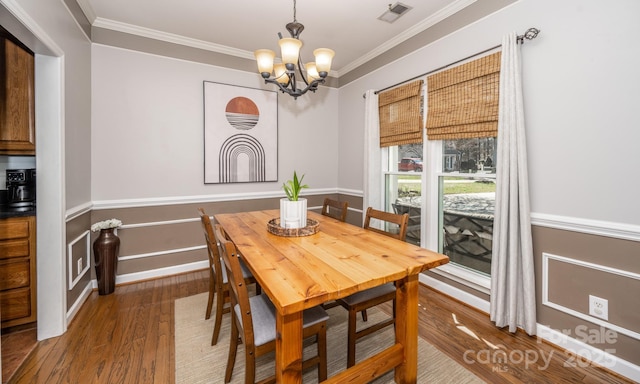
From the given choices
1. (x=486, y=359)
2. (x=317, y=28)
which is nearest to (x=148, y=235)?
(x=317, y=28)

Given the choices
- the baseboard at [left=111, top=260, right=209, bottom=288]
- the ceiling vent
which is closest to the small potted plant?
the ceiling vent

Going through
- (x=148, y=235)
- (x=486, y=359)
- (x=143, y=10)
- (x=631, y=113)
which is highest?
(x=143, y=10)

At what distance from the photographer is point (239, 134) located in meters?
3.55

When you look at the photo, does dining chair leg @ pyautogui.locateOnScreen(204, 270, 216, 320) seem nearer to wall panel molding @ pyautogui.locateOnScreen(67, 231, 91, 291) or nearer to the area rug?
the area rug

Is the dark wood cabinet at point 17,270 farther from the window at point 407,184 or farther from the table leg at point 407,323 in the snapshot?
the window at point 407,184

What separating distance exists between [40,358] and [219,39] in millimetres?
3255

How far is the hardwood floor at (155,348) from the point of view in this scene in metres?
1.70

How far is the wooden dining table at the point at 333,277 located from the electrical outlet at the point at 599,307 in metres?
1.18

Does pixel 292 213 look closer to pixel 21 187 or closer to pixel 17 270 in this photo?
pixel 17 270

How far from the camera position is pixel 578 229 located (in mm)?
1847

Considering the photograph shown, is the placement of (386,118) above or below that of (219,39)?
below

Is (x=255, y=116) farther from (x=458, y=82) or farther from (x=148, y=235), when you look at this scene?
(x=458, y=82)

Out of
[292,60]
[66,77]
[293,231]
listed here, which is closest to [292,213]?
[293,231]

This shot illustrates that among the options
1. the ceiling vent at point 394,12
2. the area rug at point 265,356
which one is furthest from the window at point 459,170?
the area rug at point 265,356
